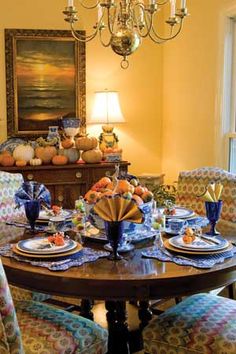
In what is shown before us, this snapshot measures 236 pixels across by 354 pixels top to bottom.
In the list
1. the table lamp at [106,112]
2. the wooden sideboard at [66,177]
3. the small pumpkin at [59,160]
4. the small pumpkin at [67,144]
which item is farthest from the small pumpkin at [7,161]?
the table lamp at [106,112]

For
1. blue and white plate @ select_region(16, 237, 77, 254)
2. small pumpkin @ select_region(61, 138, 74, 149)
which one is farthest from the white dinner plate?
small pumpkin @ select_region(61, 138, 74, 149)

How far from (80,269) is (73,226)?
606 millimetres

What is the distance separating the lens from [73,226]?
229cm

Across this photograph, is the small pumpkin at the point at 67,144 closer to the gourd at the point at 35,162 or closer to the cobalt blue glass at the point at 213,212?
the gourd at the point at 35,162

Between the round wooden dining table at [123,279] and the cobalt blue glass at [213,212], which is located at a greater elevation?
the cobalt blue glass at [213,212]

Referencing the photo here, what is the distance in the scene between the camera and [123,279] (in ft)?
5.24

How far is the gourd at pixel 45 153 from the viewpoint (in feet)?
13.1

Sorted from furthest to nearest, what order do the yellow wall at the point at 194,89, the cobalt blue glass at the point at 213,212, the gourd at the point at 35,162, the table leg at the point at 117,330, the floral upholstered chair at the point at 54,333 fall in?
the gourd at the point at 35,162
the yellow wall at the point at 194,89
the table leg at the point at 117,330
the cobalt blue glass at the point at 213,212
the floral upholstered chair at the point at 54,333

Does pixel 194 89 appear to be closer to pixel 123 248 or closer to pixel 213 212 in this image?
Answer: pixel 213 212

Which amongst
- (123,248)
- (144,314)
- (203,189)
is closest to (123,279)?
(123,248)

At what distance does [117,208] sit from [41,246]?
0.40 meters

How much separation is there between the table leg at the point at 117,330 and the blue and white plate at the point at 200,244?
25.9 inches

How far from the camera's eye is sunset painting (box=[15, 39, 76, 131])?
4.28 m

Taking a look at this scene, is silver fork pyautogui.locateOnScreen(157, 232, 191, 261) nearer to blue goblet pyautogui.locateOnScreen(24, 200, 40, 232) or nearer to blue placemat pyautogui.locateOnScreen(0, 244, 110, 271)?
blue placemat pyautogui.locateOnScreen(0, 244, 110, 271)
